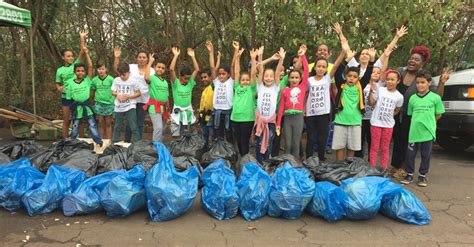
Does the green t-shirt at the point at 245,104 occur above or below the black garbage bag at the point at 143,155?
above

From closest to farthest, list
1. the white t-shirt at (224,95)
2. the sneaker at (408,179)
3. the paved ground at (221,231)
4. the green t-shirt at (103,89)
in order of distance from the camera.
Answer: the paved ground at (221,231) < the sneaker at (408,179) < the white t-shirt at (224,95) < the green t-shirt at (103,89)

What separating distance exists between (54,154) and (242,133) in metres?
2.47

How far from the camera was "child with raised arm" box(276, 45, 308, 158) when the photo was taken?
5.20 meters

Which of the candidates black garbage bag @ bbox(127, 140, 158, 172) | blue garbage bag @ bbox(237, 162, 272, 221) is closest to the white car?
blue garbage bag @ bbox(237, 162, 272, 221)

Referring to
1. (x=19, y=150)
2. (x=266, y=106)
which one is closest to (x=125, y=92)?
(x=19, y=150)

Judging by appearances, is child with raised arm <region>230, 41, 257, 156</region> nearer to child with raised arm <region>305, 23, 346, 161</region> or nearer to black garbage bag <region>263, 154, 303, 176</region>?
child with raised arm <region>305, 23, 346, 161</region>

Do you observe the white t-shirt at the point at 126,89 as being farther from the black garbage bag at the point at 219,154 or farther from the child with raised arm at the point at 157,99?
the black garbage bag at the point at 219,154

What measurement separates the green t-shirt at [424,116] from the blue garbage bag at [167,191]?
3.03 meters

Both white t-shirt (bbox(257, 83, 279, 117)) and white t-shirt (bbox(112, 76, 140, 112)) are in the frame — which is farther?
white t-shirt (bbox(112, 76, 140, 112))

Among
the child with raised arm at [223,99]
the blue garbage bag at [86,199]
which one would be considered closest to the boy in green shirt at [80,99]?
the child with raised arm at [223,99]

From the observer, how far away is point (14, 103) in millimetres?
9789

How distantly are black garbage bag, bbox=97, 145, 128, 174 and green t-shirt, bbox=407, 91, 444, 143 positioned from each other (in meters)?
3.68

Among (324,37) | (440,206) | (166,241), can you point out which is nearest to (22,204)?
(166,241)

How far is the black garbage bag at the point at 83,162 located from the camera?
420 centimetres
